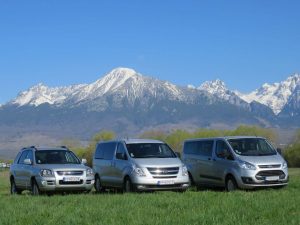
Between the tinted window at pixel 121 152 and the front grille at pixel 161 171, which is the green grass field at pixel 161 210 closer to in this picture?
the front grille at pixel 161 171

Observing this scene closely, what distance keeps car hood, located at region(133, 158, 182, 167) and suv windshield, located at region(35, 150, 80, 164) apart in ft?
9.60

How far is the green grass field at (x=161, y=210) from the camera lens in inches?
398

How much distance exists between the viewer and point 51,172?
18141 millimetres

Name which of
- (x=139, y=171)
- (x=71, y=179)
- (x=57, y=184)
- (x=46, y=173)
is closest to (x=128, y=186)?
(x=139, y=171)

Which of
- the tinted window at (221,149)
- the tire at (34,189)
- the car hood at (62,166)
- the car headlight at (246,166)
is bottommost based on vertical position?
the tire at (34,189)

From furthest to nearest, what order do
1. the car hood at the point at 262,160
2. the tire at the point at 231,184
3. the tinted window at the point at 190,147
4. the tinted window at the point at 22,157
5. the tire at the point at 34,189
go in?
1. the tinted window at the point at 190,147
2. the tinted window at the point at 22,157
3. the tire at the point at 34,189
4. the tire at the point at 231,184
5. the car hood at the point at 262,160

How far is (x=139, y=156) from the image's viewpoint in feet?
59.7

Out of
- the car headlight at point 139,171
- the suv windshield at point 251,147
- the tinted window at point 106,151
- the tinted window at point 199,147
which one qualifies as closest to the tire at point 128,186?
the car headlight at point 139,171

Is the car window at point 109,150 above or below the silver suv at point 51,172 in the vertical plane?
above

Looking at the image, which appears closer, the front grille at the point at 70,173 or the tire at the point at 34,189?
the front grille at the point at 70,173

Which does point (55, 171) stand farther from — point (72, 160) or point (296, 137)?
point (296, 137)

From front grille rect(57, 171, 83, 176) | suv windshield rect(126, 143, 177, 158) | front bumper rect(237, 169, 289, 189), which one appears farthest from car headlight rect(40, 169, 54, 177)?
front bumper rect(237, 169, 289, 189)

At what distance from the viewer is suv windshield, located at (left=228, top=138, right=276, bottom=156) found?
60.3 feet

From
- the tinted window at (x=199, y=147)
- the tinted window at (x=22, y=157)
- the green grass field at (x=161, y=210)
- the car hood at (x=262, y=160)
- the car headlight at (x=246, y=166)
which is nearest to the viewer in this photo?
the green grass field at (x=161, y=210)
